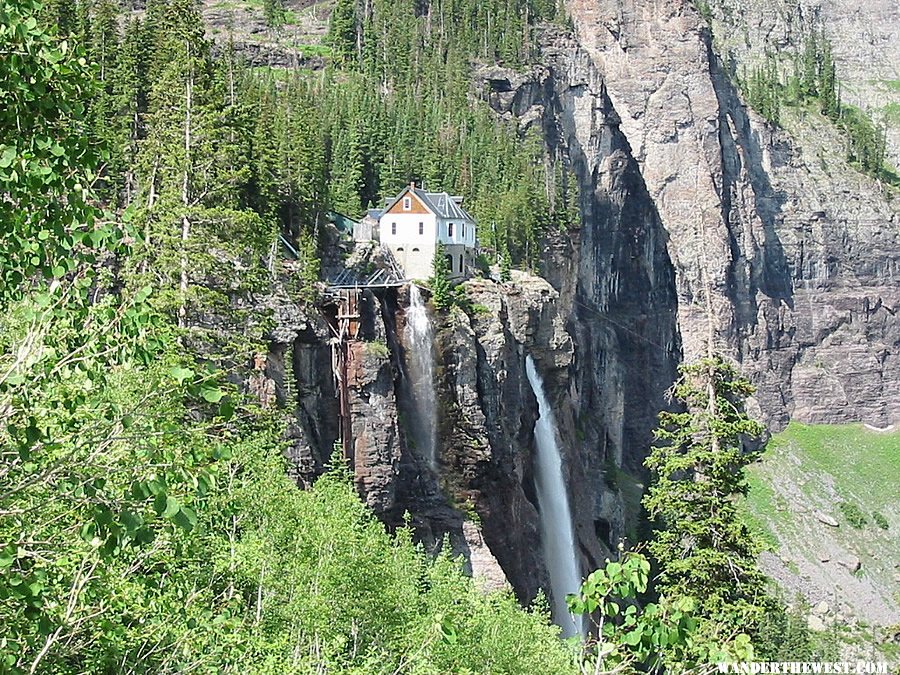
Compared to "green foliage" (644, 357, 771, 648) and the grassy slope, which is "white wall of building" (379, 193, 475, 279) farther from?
the grassy slope

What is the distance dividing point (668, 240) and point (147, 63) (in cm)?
8251

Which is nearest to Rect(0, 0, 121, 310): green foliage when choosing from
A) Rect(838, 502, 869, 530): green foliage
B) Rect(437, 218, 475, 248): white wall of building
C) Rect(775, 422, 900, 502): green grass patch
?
Rect(437, 218, 475, 248): white wall of building

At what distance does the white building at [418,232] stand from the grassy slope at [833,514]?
159ft

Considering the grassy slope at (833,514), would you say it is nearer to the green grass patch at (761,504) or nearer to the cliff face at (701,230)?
the green grass patch at (761,504)

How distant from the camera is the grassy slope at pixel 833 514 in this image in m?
108

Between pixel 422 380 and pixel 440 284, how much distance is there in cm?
526

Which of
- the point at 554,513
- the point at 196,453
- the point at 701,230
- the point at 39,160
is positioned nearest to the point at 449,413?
the point at 554,513

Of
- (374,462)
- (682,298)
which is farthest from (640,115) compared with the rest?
(374,462)

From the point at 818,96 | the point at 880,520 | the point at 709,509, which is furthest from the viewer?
the point at 818,96

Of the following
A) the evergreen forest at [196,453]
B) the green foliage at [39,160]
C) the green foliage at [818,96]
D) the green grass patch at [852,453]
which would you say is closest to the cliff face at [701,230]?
the green grass patch at [852,453]

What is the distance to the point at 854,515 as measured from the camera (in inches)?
4783

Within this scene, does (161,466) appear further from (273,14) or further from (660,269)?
(660,269)

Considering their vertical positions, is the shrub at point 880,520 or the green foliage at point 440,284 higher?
the green foliage at point 440,284

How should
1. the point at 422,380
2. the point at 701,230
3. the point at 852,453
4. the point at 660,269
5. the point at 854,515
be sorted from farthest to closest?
the point at 852,453 < the point at 660,269 < the point at 701,230 < the point at 854,515 < the point at 422,380
